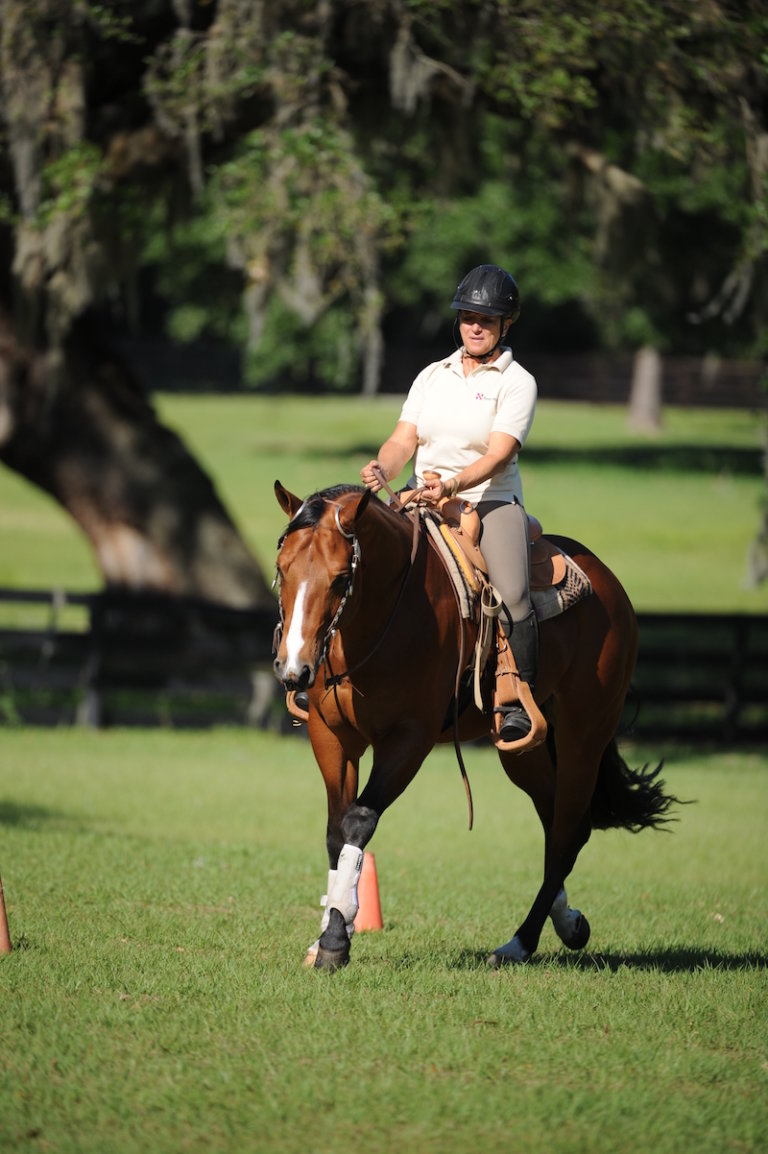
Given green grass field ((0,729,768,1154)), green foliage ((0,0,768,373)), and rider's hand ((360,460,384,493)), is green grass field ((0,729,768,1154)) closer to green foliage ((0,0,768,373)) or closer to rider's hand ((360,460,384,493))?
rider's hand ((360,460,384,493))

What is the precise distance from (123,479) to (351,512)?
486 inches

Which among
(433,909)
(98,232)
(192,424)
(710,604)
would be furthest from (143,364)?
(433,909)

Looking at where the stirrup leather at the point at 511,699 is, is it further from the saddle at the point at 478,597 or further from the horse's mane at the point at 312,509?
the horse's mane at the point at 312,509

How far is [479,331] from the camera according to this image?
661cm

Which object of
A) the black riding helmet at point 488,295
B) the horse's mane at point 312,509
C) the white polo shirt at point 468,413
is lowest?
the horse's mane at point 312,509

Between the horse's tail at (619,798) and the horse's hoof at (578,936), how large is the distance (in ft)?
2.45

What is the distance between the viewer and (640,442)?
44.7 metres

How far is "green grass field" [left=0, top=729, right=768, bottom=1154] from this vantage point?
4.46 meters

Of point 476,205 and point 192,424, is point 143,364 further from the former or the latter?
point 476,205

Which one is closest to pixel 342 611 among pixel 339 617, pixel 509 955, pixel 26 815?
pixel 339 617

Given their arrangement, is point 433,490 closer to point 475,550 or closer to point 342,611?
point 475,550

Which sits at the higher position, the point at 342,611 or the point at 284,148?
the point at 284,148

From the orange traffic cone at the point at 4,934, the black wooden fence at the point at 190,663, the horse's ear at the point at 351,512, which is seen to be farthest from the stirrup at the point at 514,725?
the black wooden fence at the point at 190,663

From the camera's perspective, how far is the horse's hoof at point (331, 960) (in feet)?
20.0
